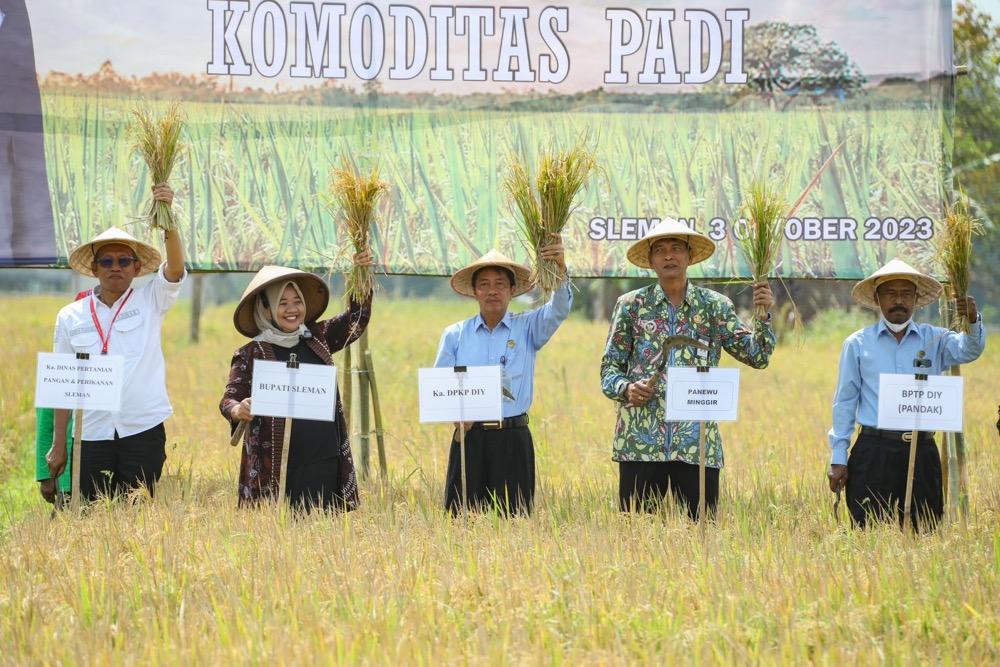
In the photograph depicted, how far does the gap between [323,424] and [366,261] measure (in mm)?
829

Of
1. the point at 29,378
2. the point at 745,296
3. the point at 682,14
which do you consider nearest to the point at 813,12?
the point at 682,14

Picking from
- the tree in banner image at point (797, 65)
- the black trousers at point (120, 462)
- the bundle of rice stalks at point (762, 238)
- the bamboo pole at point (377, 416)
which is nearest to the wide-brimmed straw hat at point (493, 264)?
the bamboo pole at point (377, 416)

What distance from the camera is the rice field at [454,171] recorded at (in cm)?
666

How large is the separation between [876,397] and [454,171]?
2865 millimetres

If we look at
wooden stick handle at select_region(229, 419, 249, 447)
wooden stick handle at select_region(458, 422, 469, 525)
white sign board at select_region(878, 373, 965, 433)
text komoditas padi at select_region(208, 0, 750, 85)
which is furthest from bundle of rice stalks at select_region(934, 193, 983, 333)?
wooden stick handle at select_region(229, 419, 249, 447)

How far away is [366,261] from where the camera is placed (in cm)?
556

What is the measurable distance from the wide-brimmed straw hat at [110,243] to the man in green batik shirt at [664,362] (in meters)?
2.37

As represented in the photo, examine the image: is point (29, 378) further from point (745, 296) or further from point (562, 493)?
point (745, 296)

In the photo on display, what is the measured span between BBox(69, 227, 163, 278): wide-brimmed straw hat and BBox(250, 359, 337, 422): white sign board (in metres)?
1.13

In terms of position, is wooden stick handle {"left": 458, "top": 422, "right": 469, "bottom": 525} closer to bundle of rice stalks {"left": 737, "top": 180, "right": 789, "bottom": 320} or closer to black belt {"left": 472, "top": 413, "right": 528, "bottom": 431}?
black belt {"left": 472, "top": 413, "right": 528, "bottom": 431}

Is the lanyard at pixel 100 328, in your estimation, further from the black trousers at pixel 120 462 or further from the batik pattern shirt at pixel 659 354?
the batik pattern shirt at pixel 659 354

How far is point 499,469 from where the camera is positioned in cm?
532

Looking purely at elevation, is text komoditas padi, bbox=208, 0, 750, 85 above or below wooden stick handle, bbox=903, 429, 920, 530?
above

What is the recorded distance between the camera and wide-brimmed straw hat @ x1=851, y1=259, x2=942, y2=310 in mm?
5203
